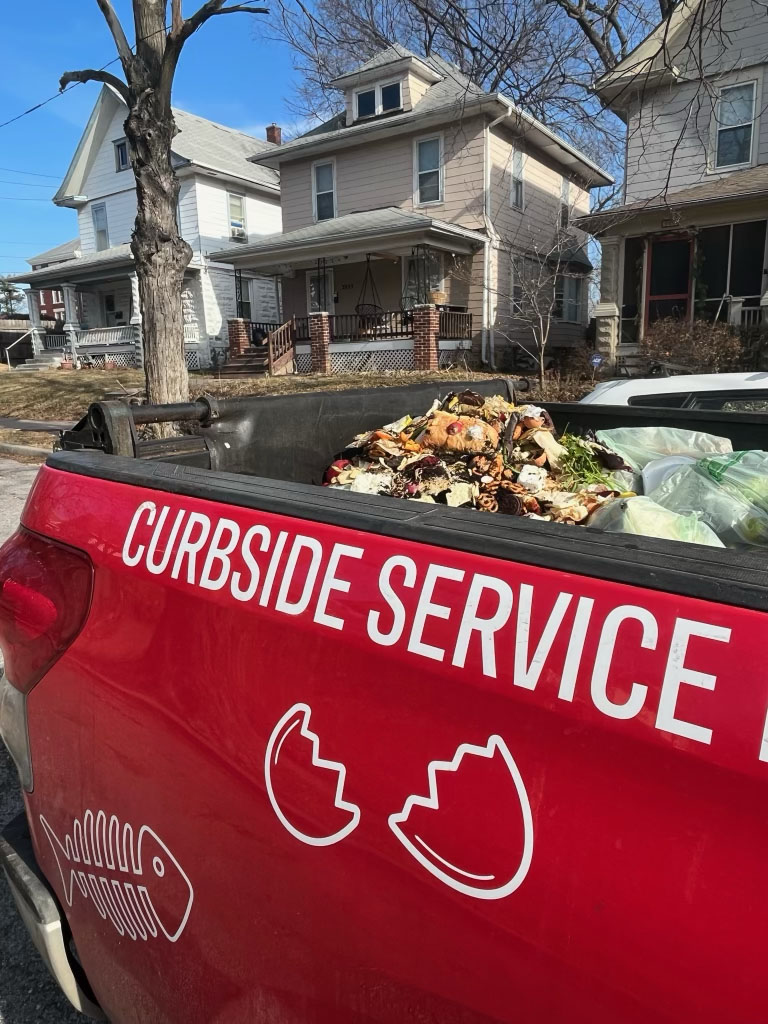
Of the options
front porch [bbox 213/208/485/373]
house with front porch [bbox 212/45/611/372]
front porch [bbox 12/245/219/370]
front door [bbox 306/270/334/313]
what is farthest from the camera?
front porch [bbox 12/245/219/370]

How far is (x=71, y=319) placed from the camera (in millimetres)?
28969

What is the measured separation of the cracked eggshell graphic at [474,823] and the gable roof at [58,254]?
4194 centimetres

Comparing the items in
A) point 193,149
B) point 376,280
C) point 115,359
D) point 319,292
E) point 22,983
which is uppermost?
point 193,149

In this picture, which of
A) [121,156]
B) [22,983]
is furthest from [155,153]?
[121,156]

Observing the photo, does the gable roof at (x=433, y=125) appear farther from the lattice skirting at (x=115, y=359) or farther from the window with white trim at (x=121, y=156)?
the lattice skirting at (x=115, y=359)

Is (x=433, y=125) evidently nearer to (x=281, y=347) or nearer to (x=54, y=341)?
(x=281, y=347)

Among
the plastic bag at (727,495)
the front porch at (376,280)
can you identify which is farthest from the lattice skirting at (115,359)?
the plastic bag at (727,495)

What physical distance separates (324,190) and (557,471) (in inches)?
868

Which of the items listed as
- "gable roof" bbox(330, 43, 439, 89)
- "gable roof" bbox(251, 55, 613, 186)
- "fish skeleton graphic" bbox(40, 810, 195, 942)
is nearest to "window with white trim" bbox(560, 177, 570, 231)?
"gable roof" bbox(251, 55, 613, 186)

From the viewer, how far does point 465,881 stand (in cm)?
92

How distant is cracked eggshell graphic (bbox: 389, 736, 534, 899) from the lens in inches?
35.4

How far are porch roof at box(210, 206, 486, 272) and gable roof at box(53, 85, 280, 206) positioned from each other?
5.05 meters

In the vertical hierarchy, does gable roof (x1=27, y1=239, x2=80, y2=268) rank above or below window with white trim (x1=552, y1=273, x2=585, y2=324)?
above

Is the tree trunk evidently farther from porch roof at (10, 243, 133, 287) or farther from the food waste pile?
porch roof at (10, 243, 133, 287)
